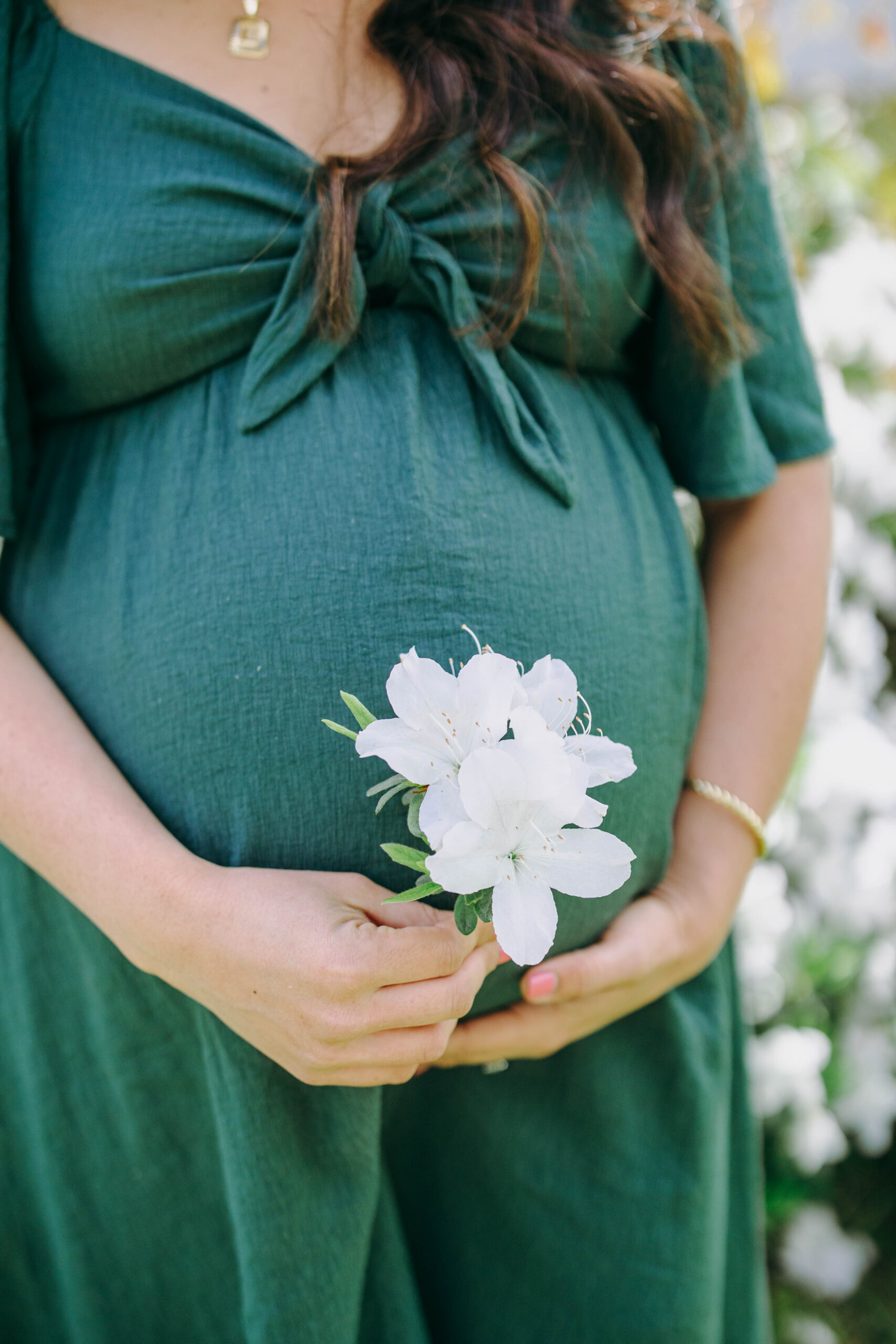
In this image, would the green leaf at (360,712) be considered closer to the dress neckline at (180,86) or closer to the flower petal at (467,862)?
the flower petal at (467,862)

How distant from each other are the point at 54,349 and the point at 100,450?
0.10m

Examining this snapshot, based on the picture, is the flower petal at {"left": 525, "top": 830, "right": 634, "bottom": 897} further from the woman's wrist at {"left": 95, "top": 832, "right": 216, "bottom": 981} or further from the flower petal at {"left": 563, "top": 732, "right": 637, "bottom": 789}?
the woman's wrist at {"left": 95, "top": 832, "right": 216, "bottom": 981}

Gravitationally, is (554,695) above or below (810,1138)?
above

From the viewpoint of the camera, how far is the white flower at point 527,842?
0.56 meters

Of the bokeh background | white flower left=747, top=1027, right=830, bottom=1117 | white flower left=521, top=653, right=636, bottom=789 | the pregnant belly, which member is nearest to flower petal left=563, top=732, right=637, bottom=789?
white flower left=521, top=653, right=636, bottom=789

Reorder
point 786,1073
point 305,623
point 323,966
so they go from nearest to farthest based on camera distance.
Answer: point 323,966
point 305,623
point 786,1073

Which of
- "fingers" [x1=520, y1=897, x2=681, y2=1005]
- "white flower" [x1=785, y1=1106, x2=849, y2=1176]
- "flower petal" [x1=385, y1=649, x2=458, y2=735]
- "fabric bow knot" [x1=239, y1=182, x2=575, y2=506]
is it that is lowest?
"white flower" [x1=785, y1=1106, x2=849, y2=1176]

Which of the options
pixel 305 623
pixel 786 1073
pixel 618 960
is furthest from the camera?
pixel 786 1073

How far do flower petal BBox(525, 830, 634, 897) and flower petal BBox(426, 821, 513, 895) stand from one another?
0.10 feet

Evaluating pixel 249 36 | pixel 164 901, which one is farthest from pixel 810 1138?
pixel 249 36

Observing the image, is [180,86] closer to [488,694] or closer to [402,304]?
[402,304]

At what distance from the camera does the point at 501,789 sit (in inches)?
22.4

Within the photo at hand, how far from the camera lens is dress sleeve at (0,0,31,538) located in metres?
0.89

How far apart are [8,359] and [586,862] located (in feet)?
2.39
